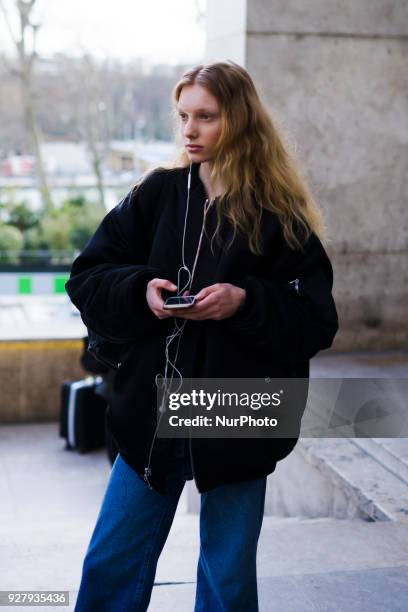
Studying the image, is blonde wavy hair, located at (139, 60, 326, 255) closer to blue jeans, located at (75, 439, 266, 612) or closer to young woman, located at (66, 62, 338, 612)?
young woman, located at (66, 62, 338, 612)

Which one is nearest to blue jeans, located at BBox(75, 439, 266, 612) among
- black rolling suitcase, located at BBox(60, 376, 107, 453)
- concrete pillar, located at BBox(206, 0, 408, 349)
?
concrete pillar, located at BBox(206, 0, 408, 349)

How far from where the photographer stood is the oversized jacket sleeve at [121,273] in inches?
77.4

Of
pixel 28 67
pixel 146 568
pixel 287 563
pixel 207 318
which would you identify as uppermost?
pixel 28 67

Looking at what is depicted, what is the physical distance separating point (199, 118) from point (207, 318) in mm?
460

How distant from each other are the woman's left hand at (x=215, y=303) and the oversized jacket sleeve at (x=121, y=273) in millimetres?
127

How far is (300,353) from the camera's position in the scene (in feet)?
6.54

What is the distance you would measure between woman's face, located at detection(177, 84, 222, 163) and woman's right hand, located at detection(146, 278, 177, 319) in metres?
0.32

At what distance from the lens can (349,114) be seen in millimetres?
5496

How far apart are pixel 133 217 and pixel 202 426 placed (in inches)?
20.3

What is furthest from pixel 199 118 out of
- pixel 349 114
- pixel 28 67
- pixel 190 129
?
pixel 28 67

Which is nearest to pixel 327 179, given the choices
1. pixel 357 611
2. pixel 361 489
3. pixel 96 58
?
pixel 361 489

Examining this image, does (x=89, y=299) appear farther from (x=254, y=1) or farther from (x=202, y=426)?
(x=254, y=1)

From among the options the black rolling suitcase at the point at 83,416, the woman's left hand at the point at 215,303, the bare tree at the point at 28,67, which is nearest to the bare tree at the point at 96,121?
the bare tree at the point at 28,67

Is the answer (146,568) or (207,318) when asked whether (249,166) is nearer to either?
(207,318)
